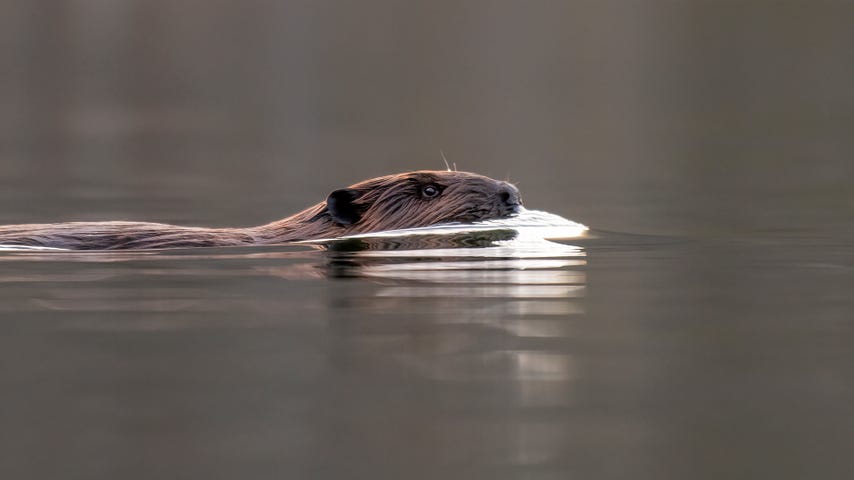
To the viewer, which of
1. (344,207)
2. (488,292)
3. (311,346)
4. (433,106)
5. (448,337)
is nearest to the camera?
(311,346)

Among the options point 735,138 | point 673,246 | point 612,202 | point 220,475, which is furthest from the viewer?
point 735,138

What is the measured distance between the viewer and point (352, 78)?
60656mm

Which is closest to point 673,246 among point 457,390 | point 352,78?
point 457,390

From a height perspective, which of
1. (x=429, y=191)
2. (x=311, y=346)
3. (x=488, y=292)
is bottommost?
(x=311, y=346)

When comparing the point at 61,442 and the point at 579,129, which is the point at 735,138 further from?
the point at 61,442

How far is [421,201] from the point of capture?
11.3 metres

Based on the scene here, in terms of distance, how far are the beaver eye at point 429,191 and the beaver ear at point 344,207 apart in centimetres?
48

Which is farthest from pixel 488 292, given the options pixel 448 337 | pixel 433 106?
pixel 433 106

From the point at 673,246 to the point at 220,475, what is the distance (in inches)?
297

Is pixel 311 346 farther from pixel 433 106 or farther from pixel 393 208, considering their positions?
pixel 433 106

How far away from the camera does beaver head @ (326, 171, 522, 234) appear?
11188mm

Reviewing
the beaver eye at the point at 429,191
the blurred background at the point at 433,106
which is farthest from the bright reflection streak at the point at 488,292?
the blurred background at the point at 433,106

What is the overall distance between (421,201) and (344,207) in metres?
0.55

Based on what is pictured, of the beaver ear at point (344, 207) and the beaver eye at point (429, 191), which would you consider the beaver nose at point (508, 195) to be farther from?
the beaver ear at point (344, 207)
